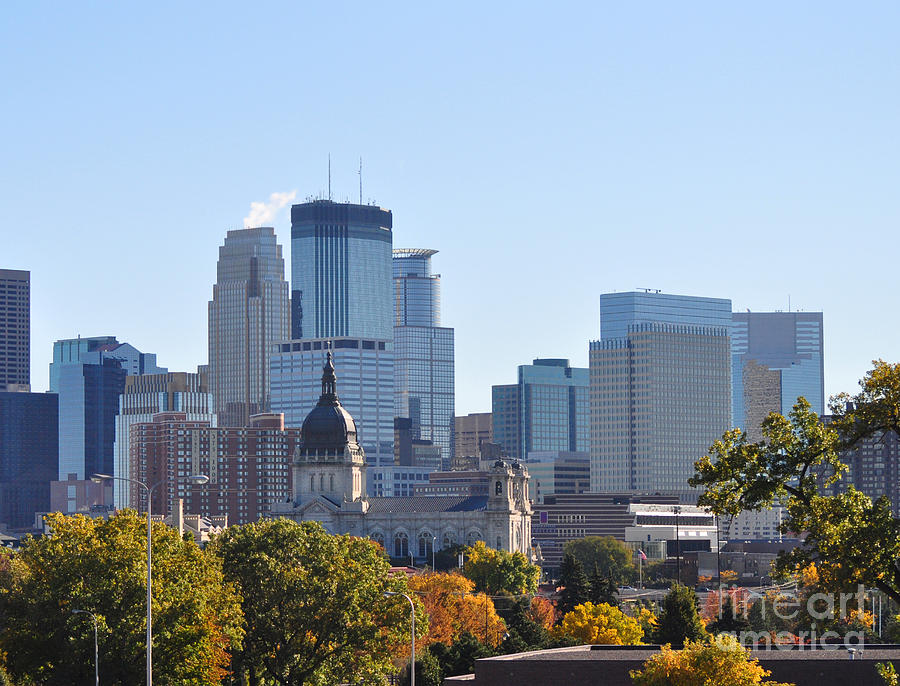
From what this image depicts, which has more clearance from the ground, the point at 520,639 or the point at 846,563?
the point at 846,563

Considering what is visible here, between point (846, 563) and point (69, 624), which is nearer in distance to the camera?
point (846, 563)

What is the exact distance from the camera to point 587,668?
7925 cm

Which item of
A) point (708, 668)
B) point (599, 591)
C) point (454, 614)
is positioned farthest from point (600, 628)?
point (708, 668)

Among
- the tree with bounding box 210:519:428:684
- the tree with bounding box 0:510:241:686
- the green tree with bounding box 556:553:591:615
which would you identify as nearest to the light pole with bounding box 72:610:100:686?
the tree with bounding box 0:510:241:686

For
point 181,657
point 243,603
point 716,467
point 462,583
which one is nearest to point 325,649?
point 243,603

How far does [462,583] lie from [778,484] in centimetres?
13510

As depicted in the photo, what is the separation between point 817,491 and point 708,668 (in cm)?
1968

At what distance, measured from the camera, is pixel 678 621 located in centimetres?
12700

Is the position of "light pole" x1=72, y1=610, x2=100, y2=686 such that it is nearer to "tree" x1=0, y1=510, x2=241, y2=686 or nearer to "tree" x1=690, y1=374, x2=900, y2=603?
"tree" x1=0, y1=510, x2=241, y2=686

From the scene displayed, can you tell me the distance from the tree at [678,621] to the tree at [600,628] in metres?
2.20

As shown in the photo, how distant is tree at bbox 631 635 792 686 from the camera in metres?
66.4

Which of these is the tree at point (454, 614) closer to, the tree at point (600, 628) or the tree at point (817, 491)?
the tree at point (600, 628)

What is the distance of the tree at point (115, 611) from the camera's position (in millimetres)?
88312

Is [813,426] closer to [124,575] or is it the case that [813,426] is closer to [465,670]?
[124,575]
